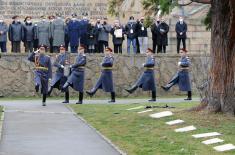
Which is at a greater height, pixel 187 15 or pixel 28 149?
pixel 187 15

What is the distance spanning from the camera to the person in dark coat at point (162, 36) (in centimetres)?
3331

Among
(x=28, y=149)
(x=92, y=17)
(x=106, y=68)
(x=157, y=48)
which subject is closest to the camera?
(x=28, y=149)

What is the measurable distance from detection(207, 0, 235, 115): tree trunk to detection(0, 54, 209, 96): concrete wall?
12.2m

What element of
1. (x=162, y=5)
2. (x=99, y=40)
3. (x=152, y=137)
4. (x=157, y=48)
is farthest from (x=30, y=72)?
(x=152, y=137)

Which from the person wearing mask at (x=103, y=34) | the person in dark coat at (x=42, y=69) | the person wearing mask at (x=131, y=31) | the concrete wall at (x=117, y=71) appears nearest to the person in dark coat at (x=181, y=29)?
the concrete wall at (x=117, y=71)

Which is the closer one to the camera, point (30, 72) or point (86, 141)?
point (86, 141)

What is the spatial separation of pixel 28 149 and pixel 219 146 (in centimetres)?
359

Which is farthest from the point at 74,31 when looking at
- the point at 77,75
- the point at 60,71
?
the point at 77,75

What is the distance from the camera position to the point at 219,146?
15070 millimetres

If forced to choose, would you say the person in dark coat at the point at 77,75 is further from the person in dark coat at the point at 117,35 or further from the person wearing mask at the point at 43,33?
the person in dark coat at the point at 117,35

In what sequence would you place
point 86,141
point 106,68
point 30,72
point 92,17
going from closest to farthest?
point 86,141, point 106,68, point 30,72, point 92,17

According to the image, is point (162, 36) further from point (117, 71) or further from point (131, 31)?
point (117, 71)

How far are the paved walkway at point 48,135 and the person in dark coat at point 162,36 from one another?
1071 centimetres

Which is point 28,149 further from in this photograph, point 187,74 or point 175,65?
point 175,65
